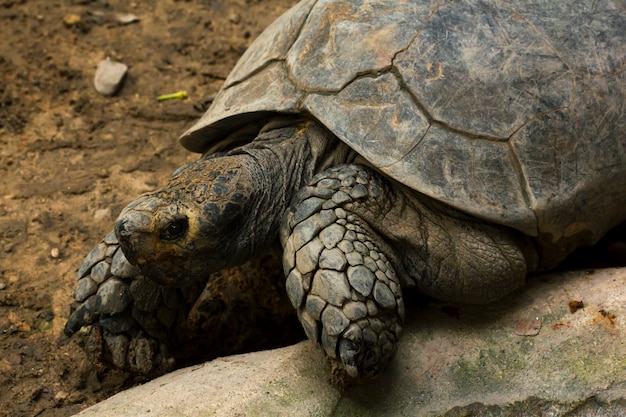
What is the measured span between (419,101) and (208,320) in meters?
1.46

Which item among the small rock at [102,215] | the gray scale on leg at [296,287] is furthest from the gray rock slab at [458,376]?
the small rock at [102,215]

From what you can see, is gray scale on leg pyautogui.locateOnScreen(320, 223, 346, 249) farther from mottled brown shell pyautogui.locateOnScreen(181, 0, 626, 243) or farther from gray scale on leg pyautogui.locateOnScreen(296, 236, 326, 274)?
mottled brown shell pyautogui.locateOnScreen(181, 0, 626, 243)

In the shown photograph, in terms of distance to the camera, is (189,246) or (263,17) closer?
(189,246)

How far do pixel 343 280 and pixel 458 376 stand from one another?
0.57 meters

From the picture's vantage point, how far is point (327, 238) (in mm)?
2680

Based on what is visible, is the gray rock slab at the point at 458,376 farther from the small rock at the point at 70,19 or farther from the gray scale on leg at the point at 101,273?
the small rock at the point at 70,19

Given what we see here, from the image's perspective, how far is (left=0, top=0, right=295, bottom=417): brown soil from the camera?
3.21m

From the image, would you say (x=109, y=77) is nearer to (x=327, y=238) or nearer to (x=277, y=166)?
(x=277, y=166)

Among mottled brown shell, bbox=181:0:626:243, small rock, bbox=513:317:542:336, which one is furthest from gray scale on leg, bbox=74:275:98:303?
small rock, bbox=513:317:542:336

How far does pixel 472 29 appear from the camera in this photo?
2.93 m

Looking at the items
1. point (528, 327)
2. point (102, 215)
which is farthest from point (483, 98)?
point (102, 215)

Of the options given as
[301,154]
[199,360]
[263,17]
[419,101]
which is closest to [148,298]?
[199,360]

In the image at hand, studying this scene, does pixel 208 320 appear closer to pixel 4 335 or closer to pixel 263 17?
pixel 4 335

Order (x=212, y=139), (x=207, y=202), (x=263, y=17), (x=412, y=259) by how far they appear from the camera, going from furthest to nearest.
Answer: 1. (x=263, y=17)
2. (x=212, y=139)
3. (x=412, y=259)
4. (x=207, y=202)
